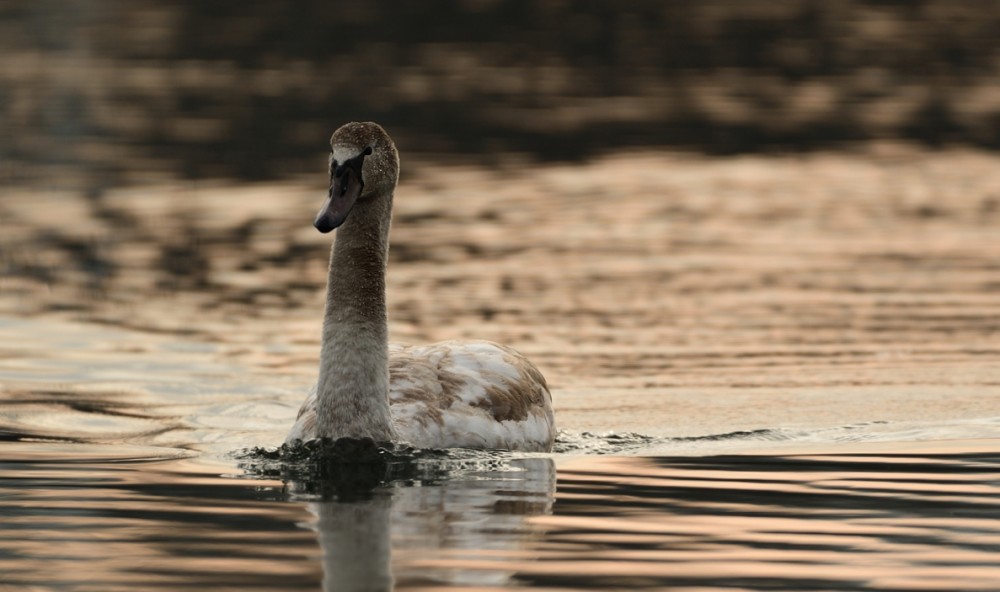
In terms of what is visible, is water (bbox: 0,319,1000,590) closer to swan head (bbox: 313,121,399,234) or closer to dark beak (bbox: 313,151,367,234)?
dark beak (bbox: 313,151,367,234)

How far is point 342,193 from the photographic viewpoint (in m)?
12.6

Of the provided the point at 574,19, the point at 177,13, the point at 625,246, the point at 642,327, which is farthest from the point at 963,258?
the point at 177,13

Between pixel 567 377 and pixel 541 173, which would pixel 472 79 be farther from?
pixel 567 377

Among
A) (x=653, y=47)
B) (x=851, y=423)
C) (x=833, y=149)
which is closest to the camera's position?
(x=851, y=423)

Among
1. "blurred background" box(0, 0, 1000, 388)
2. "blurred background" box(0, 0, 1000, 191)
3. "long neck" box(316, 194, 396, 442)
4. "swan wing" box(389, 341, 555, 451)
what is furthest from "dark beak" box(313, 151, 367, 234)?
"blurred background" box(0, 0, 1000, 191)

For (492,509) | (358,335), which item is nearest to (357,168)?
(358,335)

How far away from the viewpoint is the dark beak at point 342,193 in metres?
12.2

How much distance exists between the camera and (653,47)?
160 ft

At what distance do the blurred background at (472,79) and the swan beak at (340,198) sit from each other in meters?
16.8

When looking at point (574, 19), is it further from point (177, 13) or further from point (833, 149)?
point (833, 149)

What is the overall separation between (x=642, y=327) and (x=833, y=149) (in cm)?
1456

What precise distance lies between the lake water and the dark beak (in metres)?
1.51

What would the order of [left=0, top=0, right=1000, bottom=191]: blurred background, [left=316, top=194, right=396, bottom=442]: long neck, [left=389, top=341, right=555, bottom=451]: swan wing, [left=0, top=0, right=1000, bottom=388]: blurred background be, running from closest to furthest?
[left=316, top=194, right=396, bottom=442]: long neck < [left=389, top=341, right=555, bottom=451]: swan wing < [left=0, top=0, right=1000, bottom=388]: blurred background < [left=0, top=0, right=1000, bottom=191]: blurred background

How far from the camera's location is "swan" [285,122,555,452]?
1253 centimetres
